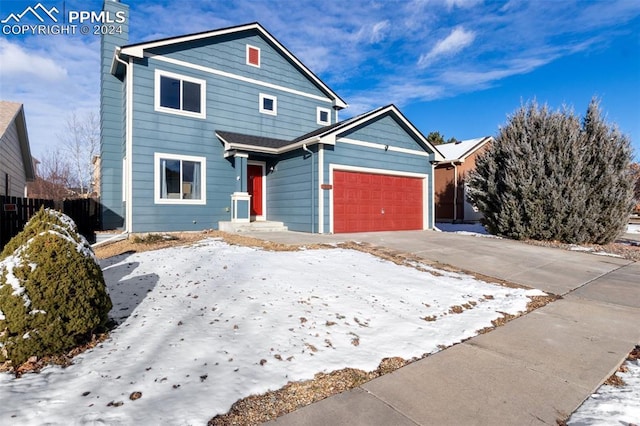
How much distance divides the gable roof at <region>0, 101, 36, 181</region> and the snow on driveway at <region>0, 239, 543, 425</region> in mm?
10121

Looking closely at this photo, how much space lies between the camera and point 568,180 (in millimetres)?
10484

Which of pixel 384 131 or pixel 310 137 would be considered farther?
pixel 384 131

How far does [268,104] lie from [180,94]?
3.76 metres

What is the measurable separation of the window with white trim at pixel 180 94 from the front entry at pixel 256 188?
297cm

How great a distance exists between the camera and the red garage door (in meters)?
11.9

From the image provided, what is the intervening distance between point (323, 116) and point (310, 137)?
496cm

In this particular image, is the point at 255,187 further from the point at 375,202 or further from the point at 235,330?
the point at 235,330

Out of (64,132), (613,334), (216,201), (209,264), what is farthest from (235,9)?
(64,132)

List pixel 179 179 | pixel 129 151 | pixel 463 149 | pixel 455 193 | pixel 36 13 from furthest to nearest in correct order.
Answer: pixel 463 149 < pixel 455 193 < pixel 179 179 < pixel 129 151 < pixel 36 13

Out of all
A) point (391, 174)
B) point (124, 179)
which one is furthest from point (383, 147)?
point (124, 179)

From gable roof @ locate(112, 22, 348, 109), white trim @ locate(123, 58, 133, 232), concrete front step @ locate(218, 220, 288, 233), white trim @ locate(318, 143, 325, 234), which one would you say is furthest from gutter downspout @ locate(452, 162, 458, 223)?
white trim @ locate(123, 58, 133, 232)

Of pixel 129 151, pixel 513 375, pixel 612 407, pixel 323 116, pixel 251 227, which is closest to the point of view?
pixel 612 407

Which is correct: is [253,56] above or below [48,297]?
above

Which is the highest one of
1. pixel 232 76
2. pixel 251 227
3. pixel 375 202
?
pixel 232 76
